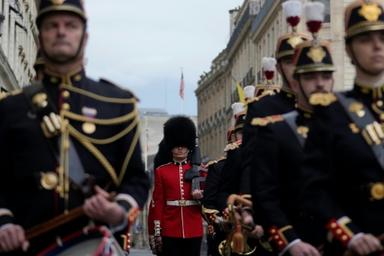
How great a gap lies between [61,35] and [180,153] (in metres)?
9.60

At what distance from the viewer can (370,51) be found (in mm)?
6035

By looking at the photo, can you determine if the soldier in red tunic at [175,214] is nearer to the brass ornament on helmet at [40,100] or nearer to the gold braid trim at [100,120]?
the gold braid trim at [100,120]

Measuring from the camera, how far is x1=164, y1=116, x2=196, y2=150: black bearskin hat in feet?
52.3

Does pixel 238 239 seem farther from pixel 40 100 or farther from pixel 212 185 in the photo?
pixel 212 185

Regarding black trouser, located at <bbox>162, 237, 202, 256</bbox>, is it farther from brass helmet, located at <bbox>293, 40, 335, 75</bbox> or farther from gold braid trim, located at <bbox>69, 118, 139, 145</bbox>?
gold braid trim, located at <bbox>69, 118, 139, 145</bbox>

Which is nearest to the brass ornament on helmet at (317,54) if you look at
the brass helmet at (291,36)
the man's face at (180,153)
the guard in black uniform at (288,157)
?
the guard in black uniform at (288,157)

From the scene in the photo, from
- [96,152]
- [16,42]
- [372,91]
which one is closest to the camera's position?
[96,152]

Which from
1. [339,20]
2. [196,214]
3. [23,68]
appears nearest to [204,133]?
[23,68]

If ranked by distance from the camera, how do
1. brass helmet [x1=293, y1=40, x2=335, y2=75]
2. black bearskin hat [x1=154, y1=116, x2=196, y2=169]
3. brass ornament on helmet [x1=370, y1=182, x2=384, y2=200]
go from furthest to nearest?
black bearskin hat [x1=154, y1=116, x2=196, y2=169]
brass helmet [x1=293, y1=40, x2=335, y2=75]
brass ornament on helmet [x1=370, y1=182, x2=384, y2=200]

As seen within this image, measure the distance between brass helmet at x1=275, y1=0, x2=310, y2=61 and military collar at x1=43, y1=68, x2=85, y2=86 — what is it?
2974 millimetres

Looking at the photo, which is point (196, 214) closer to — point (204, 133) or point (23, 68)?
point (23, 68)

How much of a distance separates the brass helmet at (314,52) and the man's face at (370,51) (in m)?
1.01

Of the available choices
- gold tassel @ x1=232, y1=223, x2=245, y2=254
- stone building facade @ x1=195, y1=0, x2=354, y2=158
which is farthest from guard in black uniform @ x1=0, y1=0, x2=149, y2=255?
stone building facade @ x1=195, y1=0, x2=354, y2=158

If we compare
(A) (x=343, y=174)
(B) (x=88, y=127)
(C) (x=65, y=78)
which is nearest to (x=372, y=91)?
(A) (x=343, y=174)
